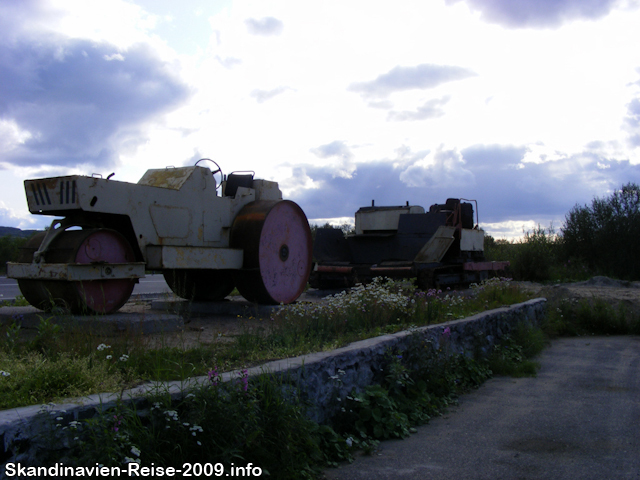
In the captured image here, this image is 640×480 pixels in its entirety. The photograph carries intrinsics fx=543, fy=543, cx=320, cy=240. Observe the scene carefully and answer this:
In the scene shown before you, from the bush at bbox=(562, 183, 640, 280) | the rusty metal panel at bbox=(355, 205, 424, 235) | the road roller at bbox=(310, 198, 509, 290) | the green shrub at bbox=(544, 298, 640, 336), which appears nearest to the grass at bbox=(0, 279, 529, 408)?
the green shrub at bbox=(544, 298, 640, 336)

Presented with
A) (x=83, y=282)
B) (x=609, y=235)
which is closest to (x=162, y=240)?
(x=83, y=282)

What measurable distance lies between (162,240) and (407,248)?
808 cm

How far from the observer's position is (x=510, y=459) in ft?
12.1

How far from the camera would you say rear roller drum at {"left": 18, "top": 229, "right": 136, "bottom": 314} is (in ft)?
19.2

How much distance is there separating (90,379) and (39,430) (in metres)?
0.65

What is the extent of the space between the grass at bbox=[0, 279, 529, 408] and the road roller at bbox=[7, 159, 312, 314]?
1.36m

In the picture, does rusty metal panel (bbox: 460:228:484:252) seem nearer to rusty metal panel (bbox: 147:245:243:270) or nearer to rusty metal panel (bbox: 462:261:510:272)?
rusty metal panel (bbox: 462:261:510:272)

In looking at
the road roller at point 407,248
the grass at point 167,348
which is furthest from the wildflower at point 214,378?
the road roller at point 407,248

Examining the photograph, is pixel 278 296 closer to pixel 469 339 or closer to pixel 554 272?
pixel 469 339

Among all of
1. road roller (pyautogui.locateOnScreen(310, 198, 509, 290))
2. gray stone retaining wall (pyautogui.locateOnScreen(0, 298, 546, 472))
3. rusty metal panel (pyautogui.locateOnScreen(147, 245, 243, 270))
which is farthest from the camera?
road roller (pyautogui.locateOnScreen(310, 198, 509, 290))

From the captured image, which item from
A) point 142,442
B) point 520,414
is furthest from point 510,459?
point 142,442

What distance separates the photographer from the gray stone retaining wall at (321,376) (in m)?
2.43

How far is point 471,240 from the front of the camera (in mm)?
14828

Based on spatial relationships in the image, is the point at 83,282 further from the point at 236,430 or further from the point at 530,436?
the point at 530,436
